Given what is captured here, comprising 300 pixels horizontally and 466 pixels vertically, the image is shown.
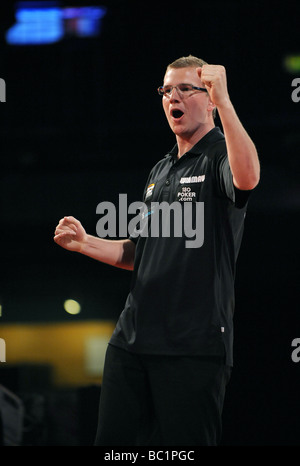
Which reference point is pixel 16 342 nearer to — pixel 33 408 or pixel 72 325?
pixel 72 325

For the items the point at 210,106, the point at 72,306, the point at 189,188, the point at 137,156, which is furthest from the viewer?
the point at 72,306

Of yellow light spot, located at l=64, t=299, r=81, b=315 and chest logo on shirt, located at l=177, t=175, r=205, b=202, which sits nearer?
chest logo on shirt, located at l=177, t=175, r=205, b=202

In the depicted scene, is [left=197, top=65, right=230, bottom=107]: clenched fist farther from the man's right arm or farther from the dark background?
the dark background

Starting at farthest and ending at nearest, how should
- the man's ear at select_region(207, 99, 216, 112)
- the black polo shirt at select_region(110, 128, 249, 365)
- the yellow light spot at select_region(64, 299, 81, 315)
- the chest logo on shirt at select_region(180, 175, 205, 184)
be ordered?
the yellow light spot at select_region(64, 299, 81, 315) < the man's ear at select_region(207, 99, 216, 112) < the chest logo on shirt at select_region(180, 175, 205, 184) < the black polo shirt at select_region(110, 128, 249, 365)

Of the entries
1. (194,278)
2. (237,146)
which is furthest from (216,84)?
(194,278)

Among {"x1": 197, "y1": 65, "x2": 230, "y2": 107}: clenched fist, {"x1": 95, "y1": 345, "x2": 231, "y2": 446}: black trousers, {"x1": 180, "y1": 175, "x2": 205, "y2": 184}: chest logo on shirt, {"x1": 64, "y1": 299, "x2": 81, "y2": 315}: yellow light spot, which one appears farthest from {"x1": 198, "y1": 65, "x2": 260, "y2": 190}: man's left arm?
{"x1": 64, "y1": 299, "x2": 81, "y2": 315}: yellow light spot

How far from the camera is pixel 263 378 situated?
3.78 m

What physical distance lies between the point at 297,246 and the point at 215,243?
96.1 inches

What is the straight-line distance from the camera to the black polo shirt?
1.53 metres

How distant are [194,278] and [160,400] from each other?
1.02 feet

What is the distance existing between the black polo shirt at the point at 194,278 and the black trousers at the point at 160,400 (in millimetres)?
35

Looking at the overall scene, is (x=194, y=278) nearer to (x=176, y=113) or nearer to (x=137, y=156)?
(x=176, y=113)

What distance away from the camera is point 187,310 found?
155cm

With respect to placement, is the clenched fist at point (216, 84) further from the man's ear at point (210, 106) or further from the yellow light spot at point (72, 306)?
the yellow light spot at point (72, 306)
